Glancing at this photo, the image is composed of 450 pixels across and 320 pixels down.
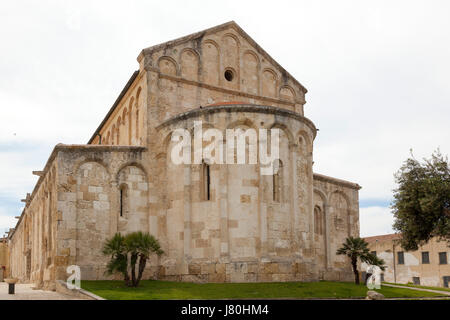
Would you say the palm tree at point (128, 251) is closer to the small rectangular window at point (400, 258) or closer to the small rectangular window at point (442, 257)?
the small rectangular window at point (442, 257)

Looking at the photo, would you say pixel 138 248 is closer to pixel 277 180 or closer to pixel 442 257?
pixel 277 180

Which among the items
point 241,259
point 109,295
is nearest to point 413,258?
point 241,259

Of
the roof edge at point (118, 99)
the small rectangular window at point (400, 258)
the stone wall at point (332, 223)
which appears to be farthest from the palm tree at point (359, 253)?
the small rectangular window at point (400, 258)

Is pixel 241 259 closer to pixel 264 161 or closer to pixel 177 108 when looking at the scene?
pixel 264 161

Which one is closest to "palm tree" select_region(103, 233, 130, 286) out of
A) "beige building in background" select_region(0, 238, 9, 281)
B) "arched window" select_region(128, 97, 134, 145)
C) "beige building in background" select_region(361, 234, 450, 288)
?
"arched window" select_region(128, 97, 134, 145)

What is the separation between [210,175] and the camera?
26.1 metres

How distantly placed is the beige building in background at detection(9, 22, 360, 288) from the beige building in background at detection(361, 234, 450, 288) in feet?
113

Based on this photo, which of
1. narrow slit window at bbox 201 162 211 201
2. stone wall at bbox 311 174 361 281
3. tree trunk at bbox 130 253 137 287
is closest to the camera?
tree trunk at bbox 130 253 137 287

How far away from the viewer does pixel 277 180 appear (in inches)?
1054

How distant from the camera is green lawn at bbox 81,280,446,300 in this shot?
20884 mm

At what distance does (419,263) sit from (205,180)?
137 feet

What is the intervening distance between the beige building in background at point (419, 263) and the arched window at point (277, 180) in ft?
115

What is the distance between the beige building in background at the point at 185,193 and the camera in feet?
83.4

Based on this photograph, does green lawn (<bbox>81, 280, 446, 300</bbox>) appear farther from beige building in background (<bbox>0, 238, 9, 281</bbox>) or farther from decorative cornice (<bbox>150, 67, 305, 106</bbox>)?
beige building in background (<bbox>0, 238, 9, 281</bbox>)
